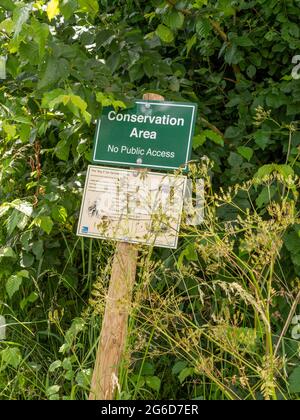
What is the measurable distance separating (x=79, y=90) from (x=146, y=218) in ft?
1.82

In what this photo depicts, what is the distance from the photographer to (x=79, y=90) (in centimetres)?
275

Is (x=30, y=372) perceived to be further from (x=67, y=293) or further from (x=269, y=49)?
(x=269, y=49)

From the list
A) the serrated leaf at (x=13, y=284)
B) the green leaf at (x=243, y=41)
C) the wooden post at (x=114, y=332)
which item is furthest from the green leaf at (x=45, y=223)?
the green leaf at (x=243, y=41)

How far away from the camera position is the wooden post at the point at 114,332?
8.48 ft

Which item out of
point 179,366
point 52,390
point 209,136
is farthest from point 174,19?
point 52,390

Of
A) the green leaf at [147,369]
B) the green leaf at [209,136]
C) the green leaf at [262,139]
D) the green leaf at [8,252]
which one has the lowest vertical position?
the green leaf at [147,369]

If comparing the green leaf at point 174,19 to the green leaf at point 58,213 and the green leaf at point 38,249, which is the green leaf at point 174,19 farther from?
the green leaf at point 38,249

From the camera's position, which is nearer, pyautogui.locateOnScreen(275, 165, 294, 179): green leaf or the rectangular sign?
the rectangular sign

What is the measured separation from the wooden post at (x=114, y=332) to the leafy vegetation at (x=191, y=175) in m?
0.07

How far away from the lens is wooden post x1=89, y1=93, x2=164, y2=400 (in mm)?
2584

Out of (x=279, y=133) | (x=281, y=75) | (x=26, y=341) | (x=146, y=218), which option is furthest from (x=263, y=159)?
(x=26, y=341)

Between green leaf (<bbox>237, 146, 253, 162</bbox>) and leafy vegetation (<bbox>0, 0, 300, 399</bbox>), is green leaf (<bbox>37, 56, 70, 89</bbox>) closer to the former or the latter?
leafy vegetation (<bbox>0, 0, 300, 399</bbox>)

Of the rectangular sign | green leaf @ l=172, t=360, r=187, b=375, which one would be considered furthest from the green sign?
green leaf @ l=172, t=360, r=187, b=375

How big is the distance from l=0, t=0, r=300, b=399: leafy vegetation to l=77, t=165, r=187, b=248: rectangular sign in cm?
17
